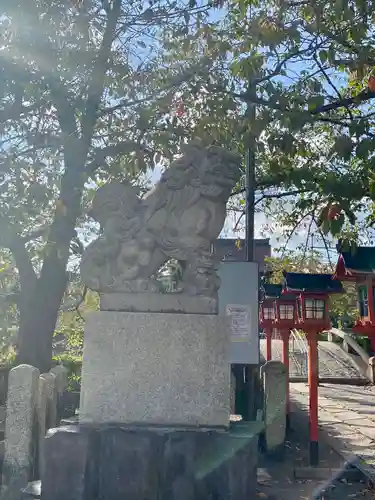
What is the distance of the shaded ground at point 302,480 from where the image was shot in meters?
5.72

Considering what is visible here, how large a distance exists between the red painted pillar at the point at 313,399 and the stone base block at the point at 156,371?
375 centimetres

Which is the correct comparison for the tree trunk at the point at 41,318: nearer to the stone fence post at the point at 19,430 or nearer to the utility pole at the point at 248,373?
the stone fence post at the point at 19,430

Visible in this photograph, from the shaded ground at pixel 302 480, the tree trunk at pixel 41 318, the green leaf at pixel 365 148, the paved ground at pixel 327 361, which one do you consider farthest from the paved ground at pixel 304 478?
the paved ground at pixel 327 361

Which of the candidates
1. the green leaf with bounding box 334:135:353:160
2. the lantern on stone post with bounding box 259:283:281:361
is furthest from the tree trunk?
the green leaf with bounding box 334:135:353:160

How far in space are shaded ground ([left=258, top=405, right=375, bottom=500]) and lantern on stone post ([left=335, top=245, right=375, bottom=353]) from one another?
1.58 meters

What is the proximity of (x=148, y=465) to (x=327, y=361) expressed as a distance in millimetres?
18771

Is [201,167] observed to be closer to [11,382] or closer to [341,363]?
[11,382]

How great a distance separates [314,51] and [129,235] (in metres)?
3.30

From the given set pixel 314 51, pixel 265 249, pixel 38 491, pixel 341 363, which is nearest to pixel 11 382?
pixel 38 491

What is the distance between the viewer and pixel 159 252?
520 cm

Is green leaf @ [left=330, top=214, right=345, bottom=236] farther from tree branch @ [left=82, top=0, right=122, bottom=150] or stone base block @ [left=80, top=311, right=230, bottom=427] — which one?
tree branch @ [left=82, top=0, right=122, bottom=150]

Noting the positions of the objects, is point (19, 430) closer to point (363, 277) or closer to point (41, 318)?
point (41, 318)

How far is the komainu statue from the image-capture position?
5.07m

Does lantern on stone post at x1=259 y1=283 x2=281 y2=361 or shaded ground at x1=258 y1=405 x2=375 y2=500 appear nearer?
shaded ground at x1=258 y1=405 x2=375 y2=500
